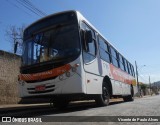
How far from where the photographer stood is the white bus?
843 cm

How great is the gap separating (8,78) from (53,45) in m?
10.7

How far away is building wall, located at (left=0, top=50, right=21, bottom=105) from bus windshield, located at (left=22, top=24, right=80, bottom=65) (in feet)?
29.5

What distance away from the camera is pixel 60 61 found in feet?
27.9

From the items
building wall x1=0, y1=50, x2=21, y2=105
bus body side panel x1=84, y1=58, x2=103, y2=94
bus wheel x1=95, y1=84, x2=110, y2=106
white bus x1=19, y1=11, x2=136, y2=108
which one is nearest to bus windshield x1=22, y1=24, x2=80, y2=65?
white bus x1=19, y1=11, x2=136, y2=108

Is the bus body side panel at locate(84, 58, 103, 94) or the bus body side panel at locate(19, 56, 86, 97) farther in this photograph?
the bus body side panel at locate(84, 58, 103, 94)

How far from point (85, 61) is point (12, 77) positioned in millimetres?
11449

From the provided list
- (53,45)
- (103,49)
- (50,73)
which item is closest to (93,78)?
(50,73)

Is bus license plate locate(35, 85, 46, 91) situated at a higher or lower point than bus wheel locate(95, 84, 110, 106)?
higher

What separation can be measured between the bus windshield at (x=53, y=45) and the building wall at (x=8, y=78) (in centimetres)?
898

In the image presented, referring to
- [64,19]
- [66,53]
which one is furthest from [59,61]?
[64,19]

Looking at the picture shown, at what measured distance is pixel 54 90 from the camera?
8.49 metres

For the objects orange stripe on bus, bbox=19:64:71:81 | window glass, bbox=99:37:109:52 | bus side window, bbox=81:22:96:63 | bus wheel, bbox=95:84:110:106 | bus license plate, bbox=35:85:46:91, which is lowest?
bus wheel, bbox=95:84:110:106

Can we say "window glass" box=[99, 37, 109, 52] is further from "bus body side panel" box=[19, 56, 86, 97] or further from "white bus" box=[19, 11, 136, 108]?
"bus body side panel" box=[19, 56, 86, 97]

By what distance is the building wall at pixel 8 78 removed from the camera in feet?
59.4
